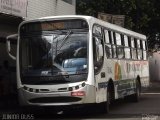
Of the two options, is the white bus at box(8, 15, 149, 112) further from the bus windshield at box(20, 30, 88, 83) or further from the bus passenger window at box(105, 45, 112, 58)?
the bus passenger window at box(105, 45, 112, 58)

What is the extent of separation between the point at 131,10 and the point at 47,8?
1230 centimetres

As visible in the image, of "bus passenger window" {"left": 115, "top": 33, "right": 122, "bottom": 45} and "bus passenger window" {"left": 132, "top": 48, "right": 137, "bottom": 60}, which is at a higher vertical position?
"bus passenger window" {"left": 115, "top": 33, "right": 122, "bottom": 45}

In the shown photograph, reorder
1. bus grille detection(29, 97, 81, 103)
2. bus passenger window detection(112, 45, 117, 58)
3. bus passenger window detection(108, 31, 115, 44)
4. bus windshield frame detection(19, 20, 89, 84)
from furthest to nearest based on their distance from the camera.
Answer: bus passenger window detection(112, 45, 117, 58) → bus passenger window detection(108, 31, 115, 44) → bus windshield frame detection(19, 20, 89, 84) → bus grille detection(29, 97, 81, 103)

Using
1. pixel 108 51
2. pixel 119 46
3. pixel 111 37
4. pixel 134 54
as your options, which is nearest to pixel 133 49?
pixel 134 54

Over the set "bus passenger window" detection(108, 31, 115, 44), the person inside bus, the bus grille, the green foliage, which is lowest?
the bus grille

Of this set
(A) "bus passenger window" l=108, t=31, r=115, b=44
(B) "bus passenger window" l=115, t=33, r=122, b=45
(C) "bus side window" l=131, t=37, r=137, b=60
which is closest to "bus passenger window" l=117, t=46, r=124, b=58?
(B) "bus passenger window" l=115, t=33, r=122, b=45

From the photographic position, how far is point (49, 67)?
15328 millimetres

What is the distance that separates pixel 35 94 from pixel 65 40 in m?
1.87

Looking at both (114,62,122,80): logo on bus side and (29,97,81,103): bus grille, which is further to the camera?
(114,62,122,80): logo on bus side

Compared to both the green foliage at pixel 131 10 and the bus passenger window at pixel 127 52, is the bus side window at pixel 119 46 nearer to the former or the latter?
the bus passenger window at pixel 127 52

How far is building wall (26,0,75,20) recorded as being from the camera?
69.9 feet

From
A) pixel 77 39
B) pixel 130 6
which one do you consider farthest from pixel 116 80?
pixel 130 6

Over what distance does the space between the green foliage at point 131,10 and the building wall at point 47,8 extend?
276 inches

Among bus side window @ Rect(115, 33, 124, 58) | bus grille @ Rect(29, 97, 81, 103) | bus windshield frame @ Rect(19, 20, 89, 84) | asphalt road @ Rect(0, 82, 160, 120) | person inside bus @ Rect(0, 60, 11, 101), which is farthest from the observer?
person inside bus @ Rect(0, 60, 11, 101)
